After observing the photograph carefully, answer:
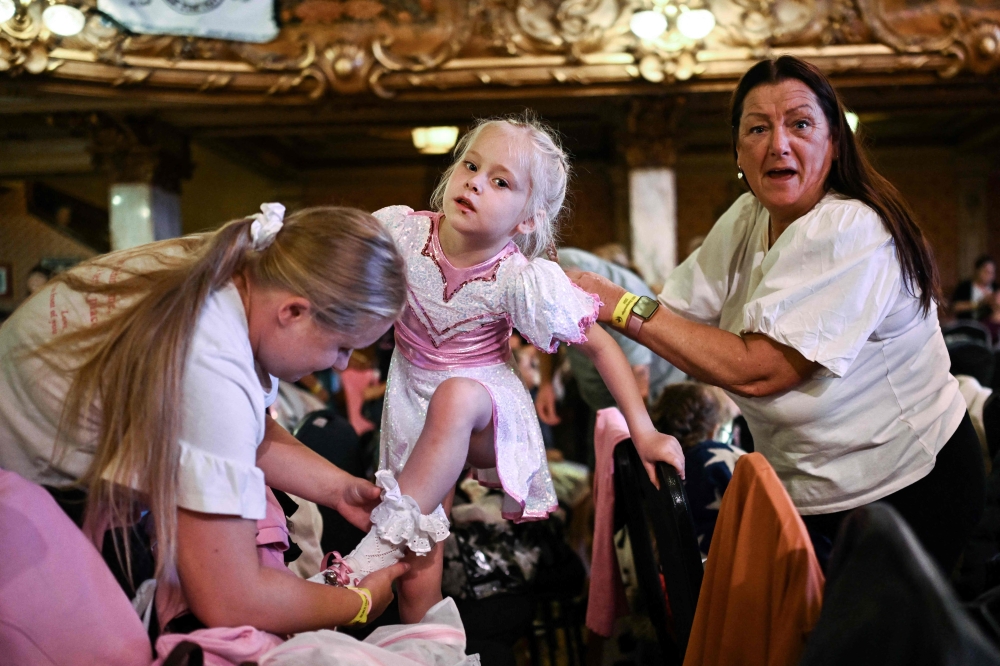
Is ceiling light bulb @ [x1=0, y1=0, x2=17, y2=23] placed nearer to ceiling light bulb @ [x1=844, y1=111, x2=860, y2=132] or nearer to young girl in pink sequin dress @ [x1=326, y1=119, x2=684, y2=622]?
young girl in pink sequin dress @ [x1=326, y1=119, x2=684, y2=622]

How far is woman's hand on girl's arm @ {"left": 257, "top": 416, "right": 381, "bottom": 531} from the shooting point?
1.59 m

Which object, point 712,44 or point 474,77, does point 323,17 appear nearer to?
point 474,77

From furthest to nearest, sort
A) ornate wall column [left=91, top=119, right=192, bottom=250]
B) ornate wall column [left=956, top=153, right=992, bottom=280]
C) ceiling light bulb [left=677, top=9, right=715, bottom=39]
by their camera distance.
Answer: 1. ornate wall column [left=956, top=153, right=992, bottom=280]
2. ornate wall column [left=91, top=119, right=192, bottom=250]
3. ceiling light bulb [left=677, top=9, right=715, bottom=39]

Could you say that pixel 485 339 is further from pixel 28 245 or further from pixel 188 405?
pixel 28 245

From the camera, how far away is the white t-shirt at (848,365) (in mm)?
1595

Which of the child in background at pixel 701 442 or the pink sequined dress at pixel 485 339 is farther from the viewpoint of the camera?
the child in background at pixel 701 442

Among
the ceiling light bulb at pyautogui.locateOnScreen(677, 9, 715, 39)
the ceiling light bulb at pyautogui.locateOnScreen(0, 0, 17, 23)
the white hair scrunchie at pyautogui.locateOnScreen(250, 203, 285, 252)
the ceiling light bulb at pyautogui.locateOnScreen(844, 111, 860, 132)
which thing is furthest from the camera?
the ceiling light bulb at pyautogui.locateOnScreen(677, 9, 715, 39)

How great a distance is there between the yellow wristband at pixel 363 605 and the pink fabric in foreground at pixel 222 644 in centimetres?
20

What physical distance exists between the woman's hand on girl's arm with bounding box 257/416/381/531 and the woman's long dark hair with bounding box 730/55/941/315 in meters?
1.11

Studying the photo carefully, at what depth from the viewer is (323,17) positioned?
6766mm

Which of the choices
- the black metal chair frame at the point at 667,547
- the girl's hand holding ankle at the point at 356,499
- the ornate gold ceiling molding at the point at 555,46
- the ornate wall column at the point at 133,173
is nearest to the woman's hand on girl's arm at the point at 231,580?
the girl's hand holding ankle at the point at 356,499

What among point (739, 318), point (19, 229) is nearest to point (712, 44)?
point (739, 318)

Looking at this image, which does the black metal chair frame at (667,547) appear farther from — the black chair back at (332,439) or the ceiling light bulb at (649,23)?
the ceiling light bulb at (649,23)

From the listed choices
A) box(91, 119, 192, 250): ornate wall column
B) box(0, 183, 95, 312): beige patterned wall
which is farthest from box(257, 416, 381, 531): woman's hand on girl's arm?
box(0, 183, 95, 312): beige patterned wall
